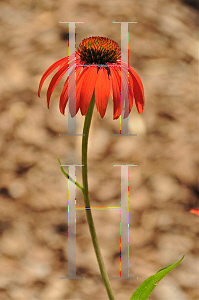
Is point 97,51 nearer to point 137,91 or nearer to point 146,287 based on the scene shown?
point 137,91

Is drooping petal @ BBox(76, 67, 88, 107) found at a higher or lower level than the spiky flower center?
lower

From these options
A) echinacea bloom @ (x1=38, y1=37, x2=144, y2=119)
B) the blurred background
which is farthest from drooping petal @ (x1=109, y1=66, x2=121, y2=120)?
the blurred background

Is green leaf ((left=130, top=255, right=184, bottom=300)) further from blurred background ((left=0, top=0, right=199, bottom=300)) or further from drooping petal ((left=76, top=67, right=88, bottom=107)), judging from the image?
drooping petal ((left=76, top=67, right=88, bottom=107))

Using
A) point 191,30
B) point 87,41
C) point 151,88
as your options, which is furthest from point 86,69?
point 191,30

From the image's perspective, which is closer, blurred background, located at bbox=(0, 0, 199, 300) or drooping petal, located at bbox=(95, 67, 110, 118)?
drooping petal, located at bbox=(95, 67, 110, 118)

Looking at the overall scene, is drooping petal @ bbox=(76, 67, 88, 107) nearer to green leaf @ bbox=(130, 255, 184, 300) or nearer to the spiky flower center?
the spiky flower center

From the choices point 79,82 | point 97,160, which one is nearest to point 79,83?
point 79,82

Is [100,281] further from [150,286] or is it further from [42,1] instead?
[42,1]

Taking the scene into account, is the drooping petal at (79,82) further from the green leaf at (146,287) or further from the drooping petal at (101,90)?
the green leaf at (146,287)
